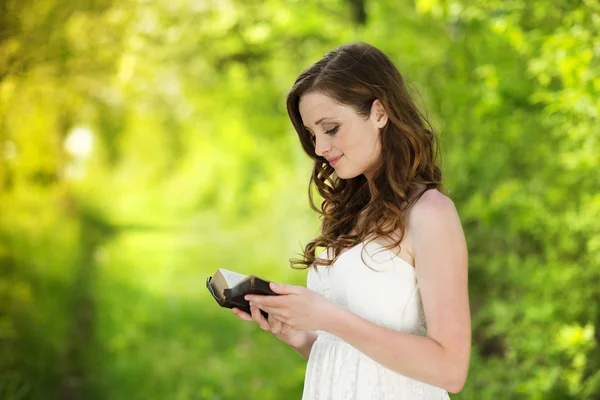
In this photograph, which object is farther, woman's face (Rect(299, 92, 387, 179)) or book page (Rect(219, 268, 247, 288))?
woman's face (Rect(299, 92, 387, 179))

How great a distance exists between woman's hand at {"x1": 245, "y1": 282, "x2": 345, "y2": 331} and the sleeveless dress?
17cm

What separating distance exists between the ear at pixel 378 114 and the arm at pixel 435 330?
0.32m

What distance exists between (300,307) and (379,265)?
0.24 m

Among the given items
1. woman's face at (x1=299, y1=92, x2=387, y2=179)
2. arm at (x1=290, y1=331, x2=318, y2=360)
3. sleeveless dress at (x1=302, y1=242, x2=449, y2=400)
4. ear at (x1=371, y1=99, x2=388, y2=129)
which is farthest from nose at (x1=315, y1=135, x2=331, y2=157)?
arm at (x1=290, y1=331, x2=318, y2=360)

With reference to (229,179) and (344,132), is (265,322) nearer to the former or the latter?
(344,132)

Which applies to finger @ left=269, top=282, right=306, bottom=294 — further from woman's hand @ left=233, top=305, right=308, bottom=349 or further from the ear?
the ear

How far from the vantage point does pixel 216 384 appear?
809 cm

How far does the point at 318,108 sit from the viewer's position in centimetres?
178

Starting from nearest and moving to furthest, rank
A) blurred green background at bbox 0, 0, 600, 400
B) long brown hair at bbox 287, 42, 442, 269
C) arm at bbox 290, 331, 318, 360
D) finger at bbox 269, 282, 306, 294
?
finger at bbox 269, 282, 306, 294
long brown hair at bbox 287, 42, 442, 269
arm at bbox 290, 331, 318, 360
blurred green background at bbox 0, 0, 600, 400

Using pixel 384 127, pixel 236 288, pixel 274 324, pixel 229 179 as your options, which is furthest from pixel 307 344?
pixel 229 179

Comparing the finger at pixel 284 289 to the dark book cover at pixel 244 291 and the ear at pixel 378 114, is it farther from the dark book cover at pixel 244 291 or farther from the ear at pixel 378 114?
the ear at pixel 378 114

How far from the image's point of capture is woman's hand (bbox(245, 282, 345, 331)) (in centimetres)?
152

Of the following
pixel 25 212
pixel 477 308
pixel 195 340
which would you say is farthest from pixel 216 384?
pixel 477 308

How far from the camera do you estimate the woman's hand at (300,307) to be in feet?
4.98
